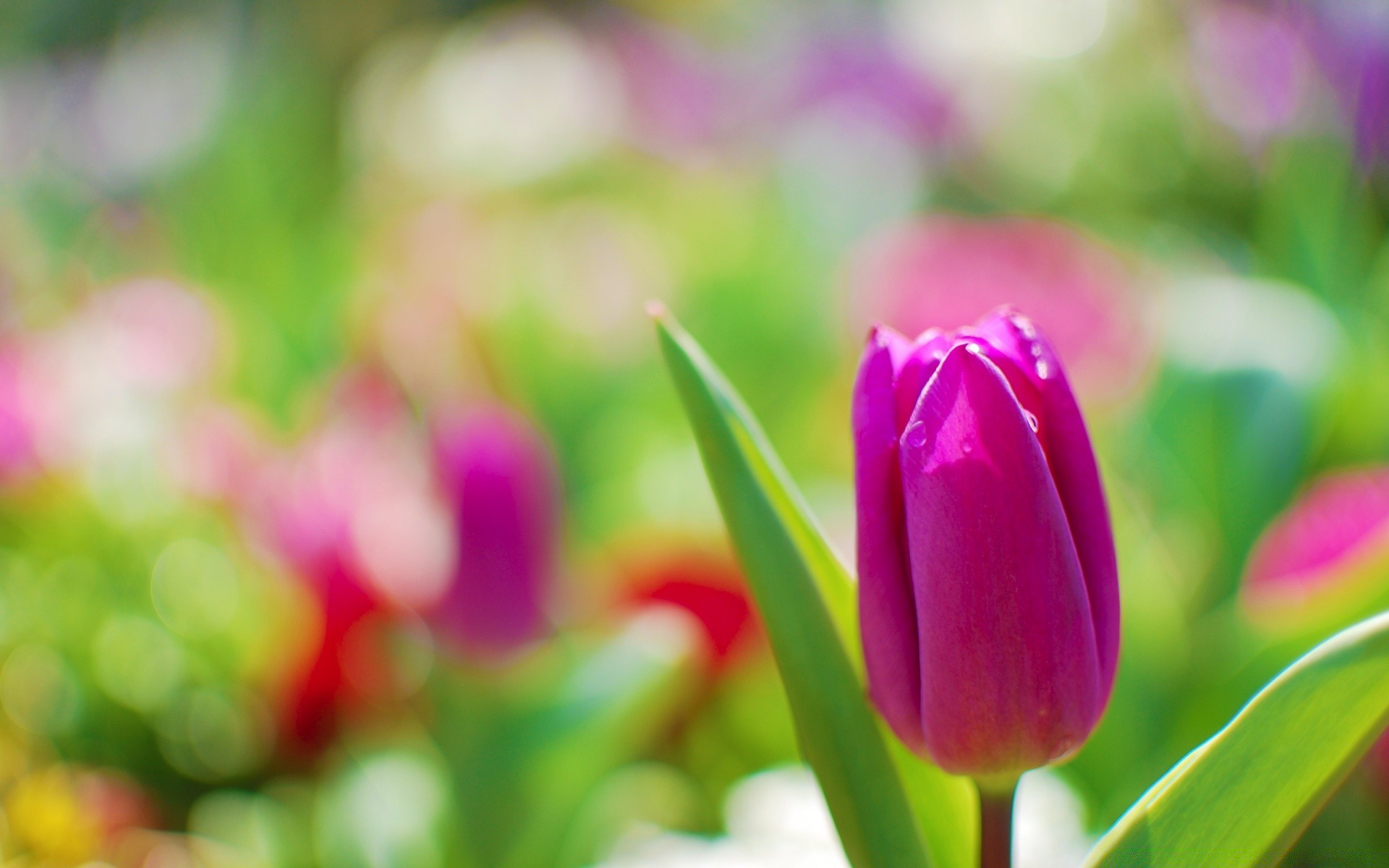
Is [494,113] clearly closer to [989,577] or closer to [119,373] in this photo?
[119,373]

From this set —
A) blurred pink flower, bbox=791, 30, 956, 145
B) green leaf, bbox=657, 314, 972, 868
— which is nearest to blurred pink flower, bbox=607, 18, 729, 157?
blurred pink flower, bbox=791, 30, 956, 145

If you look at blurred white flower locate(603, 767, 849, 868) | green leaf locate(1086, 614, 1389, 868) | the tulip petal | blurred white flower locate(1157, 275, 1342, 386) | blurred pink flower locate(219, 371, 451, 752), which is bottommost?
blurred white flower locate(603, 767, 849, 868)

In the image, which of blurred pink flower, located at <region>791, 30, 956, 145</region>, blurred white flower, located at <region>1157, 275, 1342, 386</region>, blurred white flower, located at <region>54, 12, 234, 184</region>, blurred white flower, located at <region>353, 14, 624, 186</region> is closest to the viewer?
blurred white flower, located at <region>1157, 275, 1342, 386</region>

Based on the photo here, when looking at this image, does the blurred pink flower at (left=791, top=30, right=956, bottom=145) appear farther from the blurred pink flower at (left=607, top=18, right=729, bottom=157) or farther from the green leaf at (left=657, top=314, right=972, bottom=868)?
the green leaf at (left=657, top=314, right=972, bottom=868)

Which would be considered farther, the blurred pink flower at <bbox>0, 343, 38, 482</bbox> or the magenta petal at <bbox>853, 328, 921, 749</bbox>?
the blurred pink flower at <bbox>0, 343, 38, 482</bbox>

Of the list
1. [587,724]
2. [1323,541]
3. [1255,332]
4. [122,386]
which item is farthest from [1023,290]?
[122,386]

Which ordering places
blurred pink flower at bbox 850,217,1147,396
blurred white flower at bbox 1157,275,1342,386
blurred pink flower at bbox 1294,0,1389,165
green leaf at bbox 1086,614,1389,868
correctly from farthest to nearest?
blurred pink flower at bbox 1294,0,1389,165
blurred pink flower at bbox 850,217,1147,396
blurred white flower at bbox 1157,275,1342,386
green leaf at bbox 1086,614,1389,868

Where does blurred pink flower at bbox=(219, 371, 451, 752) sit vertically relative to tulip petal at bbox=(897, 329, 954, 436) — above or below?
below
